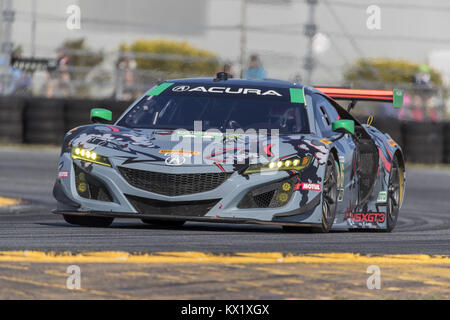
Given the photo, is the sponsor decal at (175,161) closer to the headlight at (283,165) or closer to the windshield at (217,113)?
the headlight at (283,165)

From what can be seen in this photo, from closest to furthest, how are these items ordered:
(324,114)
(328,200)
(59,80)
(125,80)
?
(328,200), (324,114), (125,80), (59,80)

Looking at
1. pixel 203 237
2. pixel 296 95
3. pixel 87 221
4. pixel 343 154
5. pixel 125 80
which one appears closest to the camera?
pixel 203 237

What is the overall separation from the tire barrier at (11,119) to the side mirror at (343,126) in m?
15.5

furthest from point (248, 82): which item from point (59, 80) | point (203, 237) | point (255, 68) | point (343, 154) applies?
point (59, 80)

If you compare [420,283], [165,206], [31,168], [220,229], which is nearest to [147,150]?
[165,206]

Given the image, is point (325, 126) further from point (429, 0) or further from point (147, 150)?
point (429, 0)

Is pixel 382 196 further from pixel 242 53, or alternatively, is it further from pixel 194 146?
pixel 242 53

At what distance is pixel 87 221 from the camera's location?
31.6ft

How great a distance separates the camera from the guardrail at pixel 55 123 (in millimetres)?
23797

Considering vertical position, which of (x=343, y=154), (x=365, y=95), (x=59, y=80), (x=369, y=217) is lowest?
(x=369, y=217)

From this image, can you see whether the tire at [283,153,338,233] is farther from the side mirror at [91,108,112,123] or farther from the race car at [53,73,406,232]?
the side mirror at [91,108,112,123]

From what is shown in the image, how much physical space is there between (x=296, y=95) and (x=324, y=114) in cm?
35

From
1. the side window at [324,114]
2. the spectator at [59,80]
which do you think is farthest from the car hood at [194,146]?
the spectator at [59,80]
